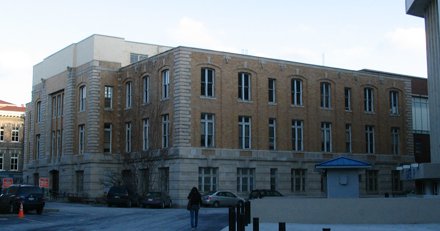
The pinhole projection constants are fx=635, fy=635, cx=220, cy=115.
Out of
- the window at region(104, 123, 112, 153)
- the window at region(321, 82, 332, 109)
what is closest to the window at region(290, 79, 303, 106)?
the window at region(321, 82, 332, 109)

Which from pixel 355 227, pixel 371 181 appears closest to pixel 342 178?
pixel 355 227

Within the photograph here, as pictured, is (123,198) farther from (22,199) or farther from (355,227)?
(355,227)

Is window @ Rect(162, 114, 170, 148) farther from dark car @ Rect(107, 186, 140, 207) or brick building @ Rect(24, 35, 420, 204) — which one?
dark car @ Rect(107, 186, 140, 207)

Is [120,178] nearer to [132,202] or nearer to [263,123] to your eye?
[132,202]

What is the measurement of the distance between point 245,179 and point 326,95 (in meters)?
12.2

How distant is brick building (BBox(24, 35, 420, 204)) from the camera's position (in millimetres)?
49719

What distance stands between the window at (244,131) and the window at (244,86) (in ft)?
5.71

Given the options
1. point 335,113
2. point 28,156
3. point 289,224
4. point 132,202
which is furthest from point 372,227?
point 28,156

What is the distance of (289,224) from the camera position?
84.9ft

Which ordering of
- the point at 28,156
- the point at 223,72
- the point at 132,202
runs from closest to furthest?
the point at 132,202
the point at 223,72
the point at 28,156

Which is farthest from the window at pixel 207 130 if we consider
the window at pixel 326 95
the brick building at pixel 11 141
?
the brick building at pixel 11 141

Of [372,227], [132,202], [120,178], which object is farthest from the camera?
[120,178]

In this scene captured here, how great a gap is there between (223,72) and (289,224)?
26.6 metres

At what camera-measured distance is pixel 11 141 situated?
300ft
